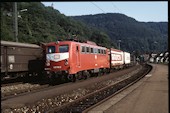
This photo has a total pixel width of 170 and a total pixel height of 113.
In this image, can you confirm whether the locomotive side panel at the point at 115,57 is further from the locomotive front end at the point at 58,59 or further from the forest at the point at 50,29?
the locomotive front end at the point at 58,59

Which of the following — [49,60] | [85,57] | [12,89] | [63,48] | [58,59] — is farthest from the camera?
[85,57]

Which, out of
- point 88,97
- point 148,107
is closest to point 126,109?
point 148,107

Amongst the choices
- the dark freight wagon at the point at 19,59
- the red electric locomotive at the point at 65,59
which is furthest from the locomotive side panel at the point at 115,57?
the red electric locomotive at the point at 65,59

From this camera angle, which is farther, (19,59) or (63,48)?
(63,48)

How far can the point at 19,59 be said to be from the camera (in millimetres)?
22578

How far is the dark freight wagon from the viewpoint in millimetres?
20797

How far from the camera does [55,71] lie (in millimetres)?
22672

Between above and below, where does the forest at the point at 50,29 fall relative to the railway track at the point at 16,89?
above

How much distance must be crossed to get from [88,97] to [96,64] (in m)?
14.8

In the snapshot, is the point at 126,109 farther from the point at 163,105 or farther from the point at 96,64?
the point at 96,64

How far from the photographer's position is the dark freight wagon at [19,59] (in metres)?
20.8

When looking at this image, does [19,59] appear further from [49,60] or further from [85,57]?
[85,57]

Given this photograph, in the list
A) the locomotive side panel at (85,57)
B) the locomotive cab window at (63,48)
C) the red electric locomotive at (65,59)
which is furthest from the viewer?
the locomotive side panel at (85,57)

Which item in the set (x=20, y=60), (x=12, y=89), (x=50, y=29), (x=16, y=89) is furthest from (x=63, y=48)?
(x=50, y=29)
